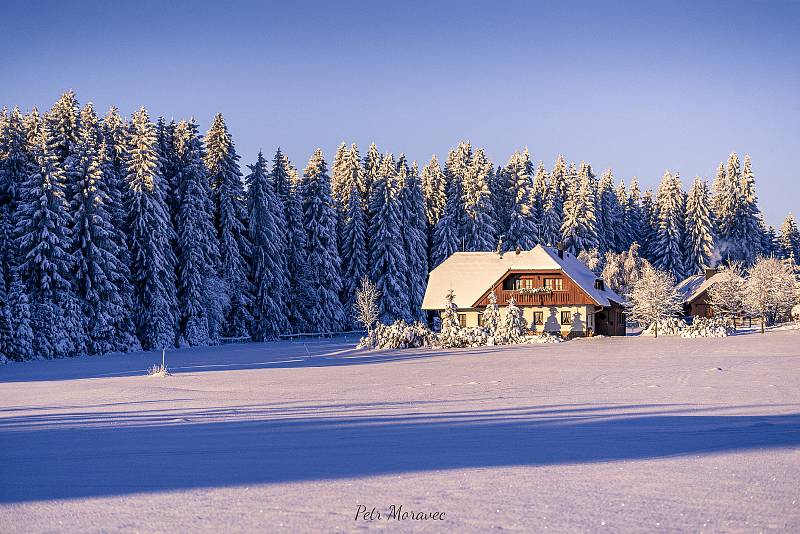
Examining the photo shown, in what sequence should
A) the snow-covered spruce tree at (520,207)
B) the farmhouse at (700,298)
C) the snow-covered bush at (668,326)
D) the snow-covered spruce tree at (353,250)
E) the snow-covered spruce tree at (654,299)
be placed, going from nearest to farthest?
the snow-covered spruce tree at (654,299) → the snow-covered bush at (668,326) → the snow-covered spruce tree at (353,250) → the farmhouse at (700,298) → the snow-covered spruce tree at (520,207)

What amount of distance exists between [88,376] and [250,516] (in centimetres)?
2470

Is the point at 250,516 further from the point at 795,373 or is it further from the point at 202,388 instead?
the point at 795,373

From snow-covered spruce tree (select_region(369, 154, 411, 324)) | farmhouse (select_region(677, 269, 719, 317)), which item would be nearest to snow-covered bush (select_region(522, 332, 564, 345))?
snow-covered spruce tree (select_region(369, 154, 411, 324))

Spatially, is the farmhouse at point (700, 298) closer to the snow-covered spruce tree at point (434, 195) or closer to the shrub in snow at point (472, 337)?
the snow-covered spruce tree at point (434, 195)

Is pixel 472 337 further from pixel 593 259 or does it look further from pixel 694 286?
pixel 694 286

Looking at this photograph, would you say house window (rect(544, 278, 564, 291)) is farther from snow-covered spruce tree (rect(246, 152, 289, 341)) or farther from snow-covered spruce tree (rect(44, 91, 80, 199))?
snow-covered spruce tree (rect(44, 91, 80, 199))

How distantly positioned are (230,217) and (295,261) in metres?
8.55

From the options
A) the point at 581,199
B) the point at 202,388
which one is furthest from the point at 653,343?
the point at 581,199

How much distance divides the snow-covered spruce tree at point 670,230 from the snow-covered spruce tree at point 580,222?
8439 millimetres

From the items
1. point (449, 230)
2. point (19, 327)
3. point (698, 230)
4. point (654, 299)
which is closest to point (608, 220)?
point (698, 230)

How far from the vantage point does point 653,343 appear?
45.4 meters

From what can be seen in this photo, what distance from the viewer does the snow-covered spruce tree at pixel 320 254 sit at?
6738 cm

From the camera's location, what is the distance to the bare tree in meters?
60.8

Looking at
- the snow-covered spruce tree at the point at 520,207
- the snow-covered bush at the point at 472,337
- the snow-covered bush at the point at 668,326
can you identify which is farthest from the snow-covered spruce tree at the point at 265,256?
the snow-covered bush at the point at 668,326
